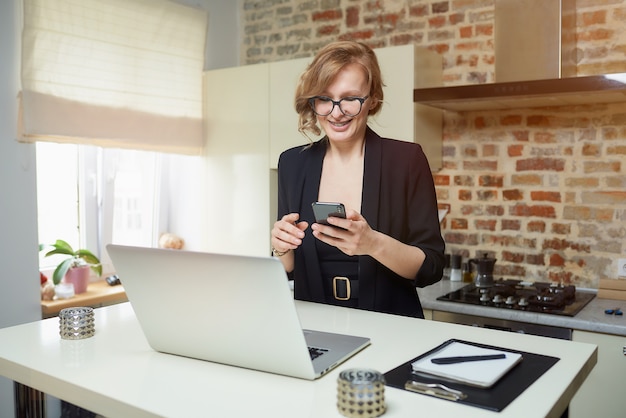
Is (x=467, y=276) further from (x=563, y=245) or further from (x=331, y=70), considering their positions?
(x=331, y=70)

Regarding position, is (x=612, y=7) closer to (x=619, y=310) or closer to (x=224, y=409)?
(x=619, y=310)

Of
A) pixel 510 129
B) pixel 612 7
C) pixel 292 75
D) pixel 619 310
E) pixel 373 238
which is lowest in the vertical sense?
pixel 619 310

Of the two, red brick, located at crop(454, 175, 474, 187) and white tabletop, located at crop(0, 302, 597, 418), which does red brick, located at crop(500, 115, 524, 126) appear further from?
white tabletop, located at crop(0, 302, 597, 418)

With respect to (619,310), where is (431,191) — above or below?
above

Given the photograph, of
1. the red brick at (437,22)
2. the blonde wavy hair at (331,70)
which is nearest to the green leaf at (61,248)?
the blonde wavy hair at (331,70)

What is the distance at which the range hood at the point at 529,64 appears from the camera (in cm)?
249

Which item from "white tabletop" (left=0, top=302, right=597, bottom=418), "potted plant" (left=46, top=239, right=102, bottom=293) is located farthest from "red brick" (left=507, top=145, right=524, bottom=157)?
"potted plant" (left=46, top=239, right=102, bottom=293)

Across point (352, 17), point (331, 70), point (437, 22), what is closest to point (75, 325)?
point (331, 70)

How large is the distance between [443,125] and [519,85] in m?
0.73

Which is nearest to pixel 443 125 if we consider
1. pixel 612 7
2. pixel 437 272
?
pixel 612 7

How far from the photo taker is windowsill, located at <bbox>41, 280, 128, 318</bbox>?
288cm

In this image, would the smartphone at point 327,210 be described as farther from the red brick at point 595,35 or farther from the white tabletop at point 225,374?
the red brick at point 595,35

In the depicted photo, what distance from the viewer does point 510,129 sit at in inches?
119

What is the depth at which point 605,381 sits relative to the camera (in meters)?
2.28
